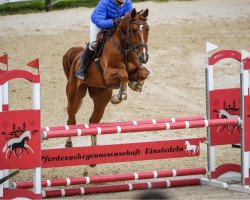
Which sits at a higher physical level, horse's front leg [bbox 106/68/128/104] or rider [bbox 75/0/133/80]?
rider [bbox 75/0/133/80]

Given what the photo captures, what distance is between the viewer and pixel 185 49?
2155 centimetres

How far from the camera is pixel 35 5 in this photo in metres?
24.5

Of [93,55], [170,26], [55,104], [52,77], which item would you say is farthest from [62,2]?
[93,55]

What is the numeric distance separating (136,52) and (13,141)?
2552 mm

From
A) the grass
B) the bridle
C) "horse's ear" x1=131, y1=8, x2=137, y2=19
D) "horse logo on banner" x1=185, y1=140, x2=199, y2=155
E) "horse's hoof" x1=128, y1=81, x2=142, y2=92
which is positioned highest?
the grass

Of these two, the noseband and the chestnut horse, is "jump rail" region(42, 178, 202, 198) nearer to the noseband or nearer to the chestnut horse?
the chestnut horse

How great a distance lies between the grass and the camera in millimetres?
24156

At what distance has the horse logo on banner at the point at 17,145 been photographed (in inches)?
404

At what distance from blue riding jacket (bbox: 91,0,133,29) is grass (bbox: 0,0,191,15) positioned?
11423 millimetres

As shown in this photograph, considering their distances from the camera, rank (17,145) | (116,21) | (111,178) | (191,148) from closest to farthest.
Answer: (17,145), (111,178), (191,148), (116,21)

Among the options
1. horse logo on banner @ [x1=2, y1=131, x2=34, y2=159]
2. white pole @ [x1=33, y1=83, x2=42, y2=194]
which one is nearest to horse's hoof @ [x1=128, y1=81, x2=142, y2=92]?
white pole @ [x1=33, y1=83, x2=42, y2=194]

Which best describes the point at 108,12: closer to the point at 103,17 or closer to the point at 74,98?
the point at 103,17

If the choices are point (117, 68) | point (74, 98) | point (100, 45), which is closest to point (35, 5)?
point (74, 98)

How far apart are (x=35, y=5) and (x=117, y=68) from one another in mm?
12330
